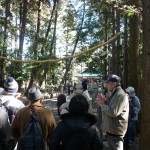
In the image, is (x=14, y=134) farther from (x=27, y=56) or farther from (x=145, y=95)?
(x=27, y=56)

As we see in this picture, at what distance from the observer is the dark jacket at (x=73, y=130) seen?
175 inches

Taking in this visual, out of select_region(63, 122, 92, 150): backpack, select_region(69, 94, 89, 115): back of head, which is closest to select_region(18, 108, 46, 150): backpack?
select_region(63, 122, 92, 150): backpack

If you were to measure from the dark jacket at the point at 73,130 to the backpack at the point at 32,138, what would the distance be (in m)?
0.41

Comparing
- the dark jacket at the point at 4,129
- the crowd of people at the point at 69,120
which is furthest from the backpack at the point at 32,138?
the dark jacket at the point at 4,129

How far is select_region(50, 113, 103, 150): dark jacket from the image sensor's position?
14.6ft

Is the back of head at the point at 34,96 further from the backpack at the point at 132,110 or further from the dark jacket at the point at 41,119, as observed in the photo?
the backpack at the point at 132,110

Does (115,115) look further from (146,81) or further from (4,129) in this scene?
(4,129)

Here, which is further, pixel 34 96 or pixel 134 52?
pixel 134 52

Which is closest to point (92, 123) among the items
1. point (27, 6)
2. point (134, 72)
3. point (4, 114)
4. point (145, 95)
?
point (145, 95)

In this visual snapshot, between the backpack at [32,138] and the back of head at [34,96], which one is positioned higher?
the back of head at [34,96]

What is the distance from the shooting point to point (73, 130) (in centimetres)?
445

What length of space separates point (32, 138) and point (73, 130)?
68 cm

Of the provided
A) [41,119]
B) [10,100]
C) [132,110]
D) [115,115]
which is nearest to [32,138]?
[41,119]

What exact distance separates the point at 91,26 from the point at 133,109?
1065 inches
